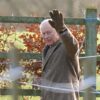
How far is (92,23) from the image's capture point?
5.99 meters

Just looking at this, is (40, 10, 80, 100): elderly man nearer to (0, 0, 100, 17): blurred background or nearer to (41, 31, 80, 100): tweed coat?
(41, 31, 80, 100): tweed coat

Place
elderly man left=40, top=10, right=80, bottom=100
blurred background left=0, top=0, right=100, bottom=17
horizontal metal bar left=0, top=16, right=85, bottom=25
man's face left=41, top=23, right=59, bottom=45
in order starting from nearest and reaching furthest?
elderly man left=40, top=10, right=80, bottom=100 < man's face left=41, top=23, right=59, bottom=45 < horizontal metal bar left=0, top=16, right=85, bottom=25 < blurred background left=0, top=0, right=100, bottom=17

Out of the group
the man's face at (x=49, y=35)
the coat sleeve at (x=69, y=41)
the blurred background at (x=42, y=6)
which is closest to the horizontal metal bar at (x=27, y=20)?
the man's face at (x=49, y=35)

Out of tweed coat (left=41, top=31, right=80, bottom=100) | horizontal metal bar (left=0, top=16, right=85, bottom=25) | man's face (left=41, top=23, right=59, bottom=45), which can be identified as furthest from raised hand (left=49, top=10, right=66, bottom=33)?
horizontal metal bar (left=0, top=16, right=85, bottom=25)

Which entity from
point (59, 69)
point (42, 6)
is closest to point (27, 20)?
point (59, 69)

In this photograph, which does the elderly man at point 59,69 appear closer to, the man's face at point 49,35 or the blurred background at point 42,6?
the man's face at point 49,35

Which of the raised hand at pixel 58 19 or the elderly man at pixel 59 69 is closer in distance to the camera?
the raised hand at pixel 58 19

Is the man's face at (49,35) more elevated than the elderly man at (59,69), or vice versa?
the man's face at (49,35)

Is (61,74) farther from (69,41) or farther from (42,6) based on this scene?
(42,6)

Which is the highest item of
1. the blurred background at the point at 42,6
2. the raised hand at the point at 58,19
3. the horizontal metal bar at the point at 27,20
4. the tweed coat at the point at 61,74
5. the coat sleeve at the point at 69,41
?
the blurred background at the point at 42,6

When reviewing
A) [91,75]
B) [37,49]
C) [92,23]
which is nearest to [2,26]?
[37,49]

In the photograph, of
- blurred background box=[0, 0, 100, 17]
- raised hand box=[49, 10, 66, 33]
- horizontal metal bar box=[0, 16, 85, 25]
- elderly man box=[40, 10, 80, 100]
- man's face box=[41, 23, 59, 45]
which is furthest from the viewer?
blurred background box=[0, 0, 100, 17]

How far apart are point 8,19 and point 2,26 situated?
1.10 metres

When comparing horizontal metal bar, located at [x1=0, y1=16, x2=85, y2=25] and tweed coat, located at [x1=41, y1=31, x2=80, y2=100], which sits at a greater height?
horizontal metal bar, located at [x1=0, y1=16, x2=85, y2=25]
